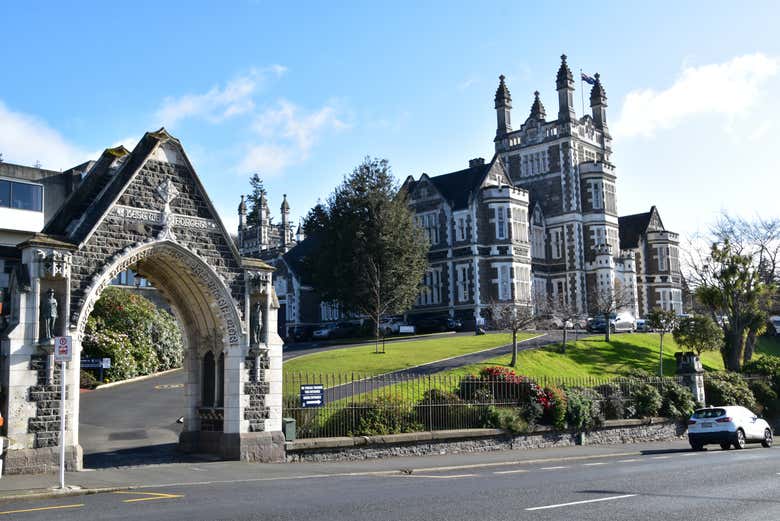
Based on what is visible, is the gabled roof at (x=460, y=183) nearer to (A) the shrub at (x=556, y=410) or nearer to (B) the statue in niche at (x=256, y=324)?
(A) the shrub at (x=556, y=410)

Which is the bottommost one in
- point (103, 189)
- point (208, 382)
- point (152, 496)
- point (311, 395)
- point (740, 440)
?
point (740, 440)

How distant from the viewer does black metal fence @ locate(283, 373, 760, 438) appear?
2094 centimetres

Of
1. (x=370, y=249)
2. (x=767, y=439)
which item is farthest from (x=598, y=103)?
(x=767, y=439)

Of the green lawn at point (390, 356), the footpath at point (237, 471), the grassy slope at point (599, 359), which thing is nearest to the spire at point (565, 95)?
the grassy slope at point (599, 359)

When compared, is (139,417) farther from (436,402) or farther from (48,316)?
(48,316)

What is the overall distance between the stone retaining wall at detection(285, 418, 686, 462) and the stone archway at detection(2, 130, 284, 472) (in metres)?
1.12

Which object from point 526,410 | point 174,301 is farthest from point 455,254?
point 174,301

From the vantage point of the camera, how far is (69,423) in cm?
1666

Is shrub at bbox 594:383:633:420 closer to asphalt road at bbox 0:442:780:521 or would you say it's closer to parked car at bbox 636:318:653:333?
asphalt road at bbox 0:442:780:521

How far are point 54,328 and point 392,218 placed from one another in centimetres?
3528

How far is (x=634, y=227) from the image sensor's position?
77.3 m

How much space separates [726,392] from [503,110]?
44.7 metres

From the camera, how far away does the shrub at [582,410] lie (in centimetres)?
2570

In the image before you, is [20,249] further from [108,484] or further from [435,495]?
[435,495]
